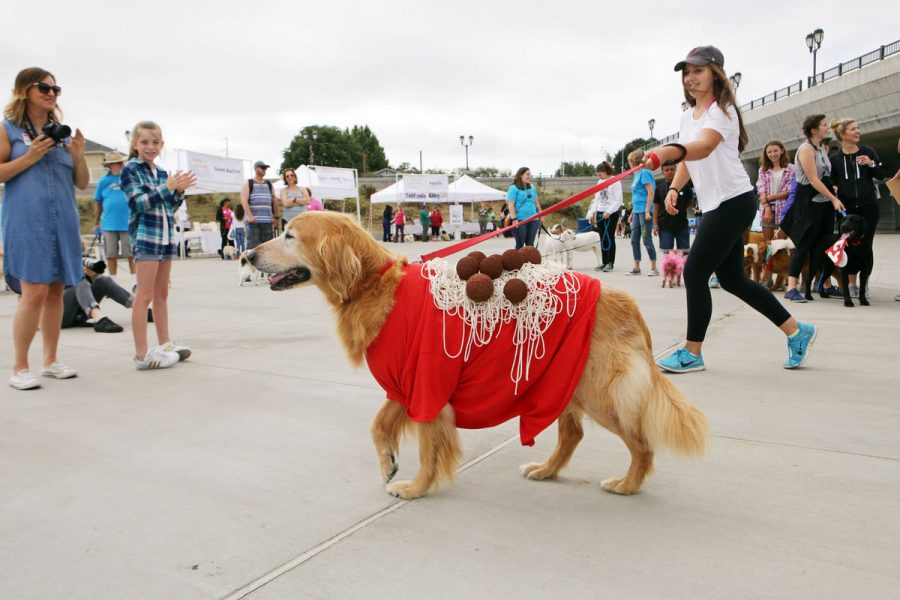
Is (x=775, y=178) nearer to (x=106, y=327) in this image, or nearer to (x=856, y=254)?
(x=856, y=254)

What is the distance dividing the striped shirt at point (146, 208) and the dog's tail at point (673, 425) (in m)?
4.17

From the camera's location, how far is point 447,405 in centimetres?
273

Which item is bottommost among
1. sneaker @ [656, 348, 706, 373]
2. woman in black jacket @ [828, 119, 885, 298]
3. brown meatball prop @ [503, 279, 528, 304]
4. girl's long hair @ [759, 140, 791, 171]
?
sneaker @ [656, 348, 706, 373]

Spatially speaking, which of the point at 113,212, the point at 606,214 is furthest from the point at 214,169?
the point at 606,214

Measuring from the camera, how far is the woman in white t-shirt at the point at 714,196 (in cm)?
395

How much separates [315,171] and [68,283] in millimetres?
19509

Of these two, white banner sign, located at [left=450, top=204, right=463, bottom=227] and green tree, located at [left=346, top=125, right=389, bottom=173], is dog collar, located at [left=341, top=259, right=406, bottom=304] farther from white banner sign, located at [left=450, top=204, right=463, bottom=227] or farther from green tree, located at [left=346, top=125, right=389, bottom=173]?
green tree, located at [left=346, top=125, right=389, bottom=173]

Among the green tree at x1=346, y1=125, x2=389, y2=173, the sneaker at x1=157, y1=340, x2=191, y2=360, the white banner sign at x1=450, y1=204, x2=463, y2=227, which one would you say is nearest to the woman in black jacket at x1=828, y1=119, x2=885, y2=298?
the sneaker at x1=157, y1=340, x2=191, y2=360

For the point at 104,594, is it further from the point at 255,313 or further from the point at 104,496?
the point at 255,313

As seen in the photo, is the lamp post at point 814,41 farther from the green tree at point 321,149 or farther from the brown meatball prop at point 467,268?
the green tree at point 321,149

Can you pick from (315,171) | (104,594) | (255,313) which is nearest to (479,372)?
(104,594)

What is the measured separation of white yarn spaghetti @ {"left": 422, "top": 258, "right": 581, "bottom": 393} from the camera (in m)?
2.62

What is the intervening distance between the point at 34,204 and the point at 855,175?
833 centimetres

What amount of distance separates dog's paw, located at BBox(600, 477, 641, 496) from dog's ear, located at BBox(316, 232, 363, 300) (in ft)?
4.81
